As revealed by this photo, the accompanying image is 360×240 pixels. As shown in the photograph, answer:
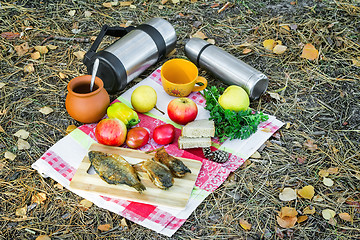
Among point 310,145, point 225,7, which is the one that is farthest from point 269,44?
point 310,145

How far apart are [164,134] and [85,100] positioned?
52 cm

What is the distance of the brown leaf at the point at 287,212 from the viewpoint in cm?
185

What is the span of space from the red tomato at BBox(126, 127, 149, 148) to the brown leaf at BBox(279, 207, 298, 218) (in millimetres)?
877

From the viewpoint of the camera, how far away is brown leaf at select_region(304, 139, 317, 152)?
2.19m

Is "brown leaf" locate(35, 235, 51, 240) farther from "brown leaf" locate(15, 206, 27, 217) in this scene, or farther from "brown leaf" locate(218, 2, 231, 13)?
"brown leaf" locate(218, 2, 231, 13)

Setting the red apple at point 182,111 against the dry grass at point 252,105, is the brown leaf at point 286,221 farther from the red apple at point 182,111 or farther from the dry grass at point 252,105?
the red apple at point 182,111

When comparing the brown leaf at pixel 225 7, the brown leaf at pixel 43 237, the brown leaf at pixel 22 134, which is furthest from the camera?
the brown leaf at pixel 225 7

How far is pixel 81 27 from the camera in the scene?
3127 mm

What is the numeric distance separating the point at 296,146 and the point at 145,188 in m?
1.01

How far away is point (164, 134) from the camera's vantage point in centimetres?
212

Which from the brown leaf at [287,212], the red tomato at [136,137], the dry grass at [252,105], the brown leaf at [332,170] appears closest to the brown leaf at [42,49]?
the dry grass at [252,105]

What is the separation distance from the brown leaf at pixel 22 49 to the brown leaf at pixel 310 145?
2.28 m

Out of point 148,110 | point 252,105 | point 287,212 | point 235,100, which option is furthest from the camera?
point 252,105

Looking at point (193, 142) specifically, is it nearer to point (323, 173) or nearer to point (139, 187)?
point (139, 187)
